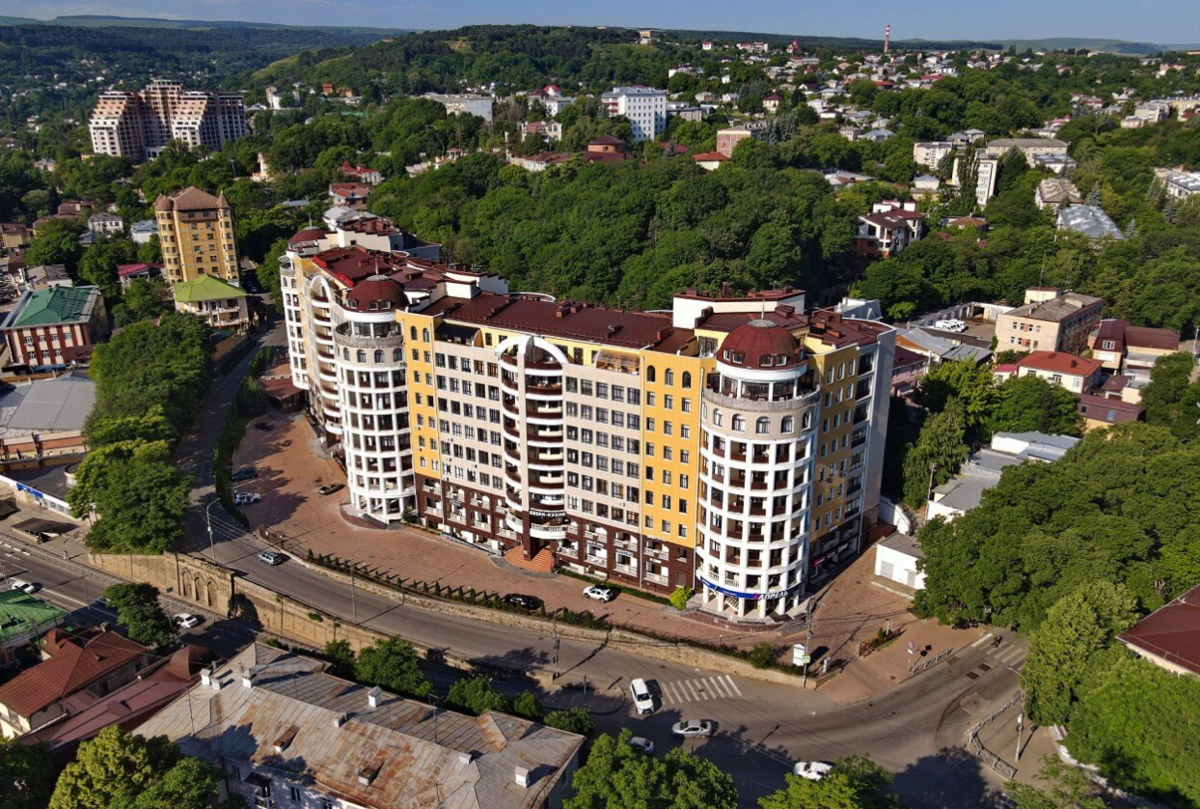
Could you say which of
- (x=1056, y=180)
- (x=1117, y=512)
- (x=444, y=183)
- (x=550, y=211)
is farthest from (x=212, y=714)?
(x=1056, y=180)

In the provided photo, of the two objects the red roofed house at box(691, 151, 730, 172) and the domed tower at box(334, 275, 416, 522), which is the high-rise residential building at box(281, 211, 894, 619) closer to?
the domed tower at box(334, 275, 416, 522)

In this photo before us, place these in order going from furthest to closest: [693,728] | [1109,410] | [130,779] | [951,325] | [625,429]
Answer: [951,325] → [1109,410] → [625,429] → [693,728] → [130,779]

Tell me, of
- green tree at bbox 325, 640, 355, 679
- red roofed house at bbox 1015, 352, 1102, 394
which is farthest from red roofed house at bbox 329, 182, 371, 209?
green tree at bbox 325, 640, 355, 679

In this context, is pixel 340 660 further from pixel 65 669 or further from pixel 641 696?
pixel 641 696

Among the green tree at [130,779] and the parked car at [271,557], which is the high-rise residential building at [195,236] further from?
the green tree at [130,779]

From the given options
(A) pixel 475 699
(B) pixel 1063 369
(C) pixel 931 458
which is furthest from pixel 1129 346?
(A) pixel 475 699

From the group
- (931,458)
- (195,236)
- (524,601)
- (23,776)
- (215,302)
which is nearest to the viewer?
A: (23,776)

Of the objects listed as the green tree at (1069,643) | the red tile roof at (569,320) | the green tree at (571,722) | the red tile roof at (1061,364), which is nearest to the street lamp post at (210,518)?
the red tile roof at (569,320)

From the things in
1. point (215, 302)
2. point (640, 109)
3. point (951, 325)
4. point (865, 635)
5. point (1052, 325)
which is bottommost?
point (865, 635)
